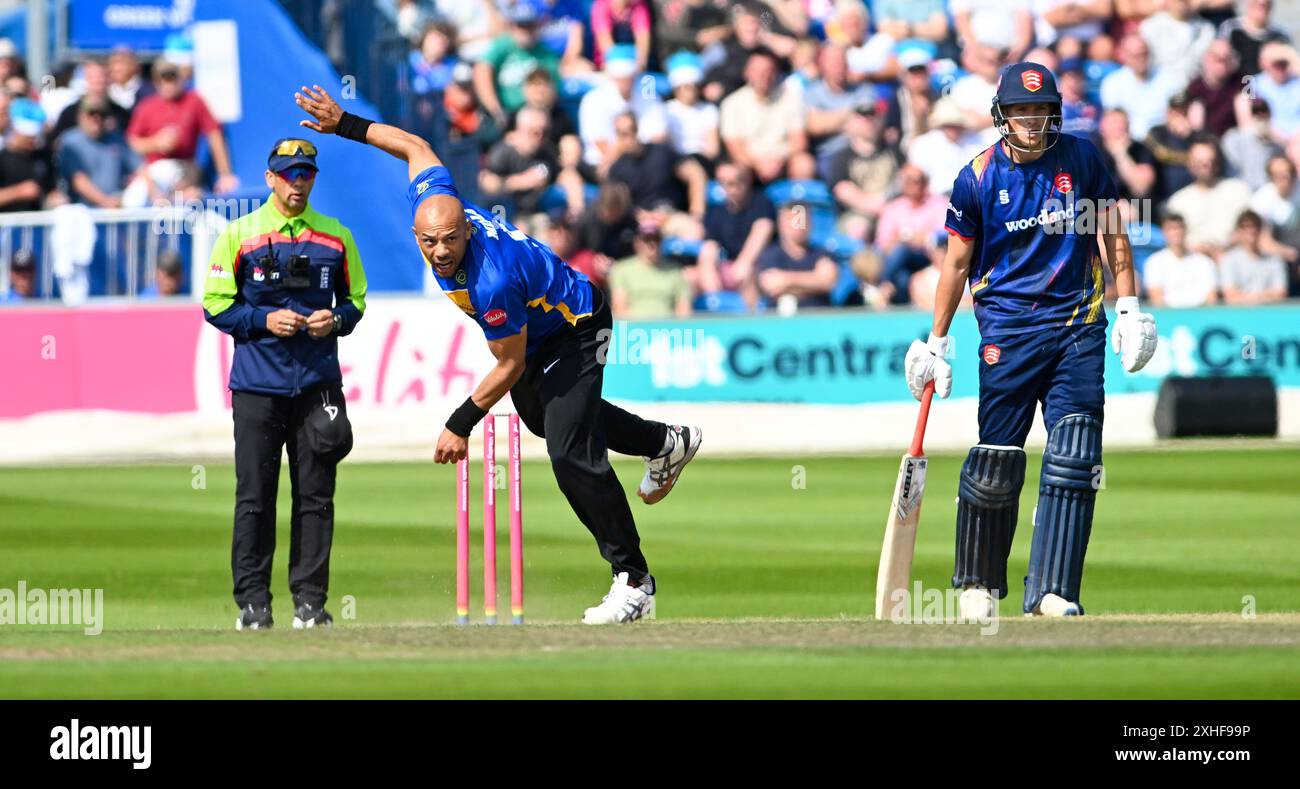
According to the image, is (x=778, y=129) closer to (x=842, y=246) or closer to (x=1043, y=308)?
(x=842, y=246)

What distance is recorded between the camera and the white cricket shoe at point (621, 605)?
10742 millimetres

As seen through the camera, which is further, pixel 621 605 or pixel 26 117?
pixel 26 117

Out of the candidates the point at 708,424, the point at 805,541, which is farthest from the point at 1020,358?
the point at 708,424

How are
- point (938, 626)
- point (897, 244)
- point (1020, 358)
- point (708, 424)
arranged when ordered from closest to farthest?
point (938, 626) < point (1020, 358) < point (708, 424) < point (897, 244)

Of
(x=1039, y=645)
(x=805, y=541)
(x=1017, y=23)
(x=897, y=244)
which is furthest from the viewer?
(x=1017, y=23)

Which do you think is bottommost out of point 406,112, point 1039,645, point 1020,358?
point 1039,645

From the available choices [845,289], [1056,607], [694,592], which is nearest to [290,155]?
[694,592]

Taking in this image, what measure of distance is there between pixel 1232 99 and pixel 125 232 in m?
Answer: 12.1

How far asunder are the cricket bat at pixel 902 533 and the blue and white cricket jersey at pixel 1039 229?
0.64 m

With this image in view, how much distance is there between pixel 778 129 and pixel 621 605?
14.9 meters

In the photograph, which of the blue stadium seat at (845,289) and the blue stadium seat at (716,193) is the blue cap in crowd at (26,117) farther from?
the blue stadium seat at (845,289)

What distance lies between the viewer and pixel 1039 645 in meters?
8.90

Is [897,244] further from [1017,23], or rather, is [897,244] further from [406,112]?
[406,112]

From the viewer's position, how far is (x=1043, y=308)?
10.4 metres
